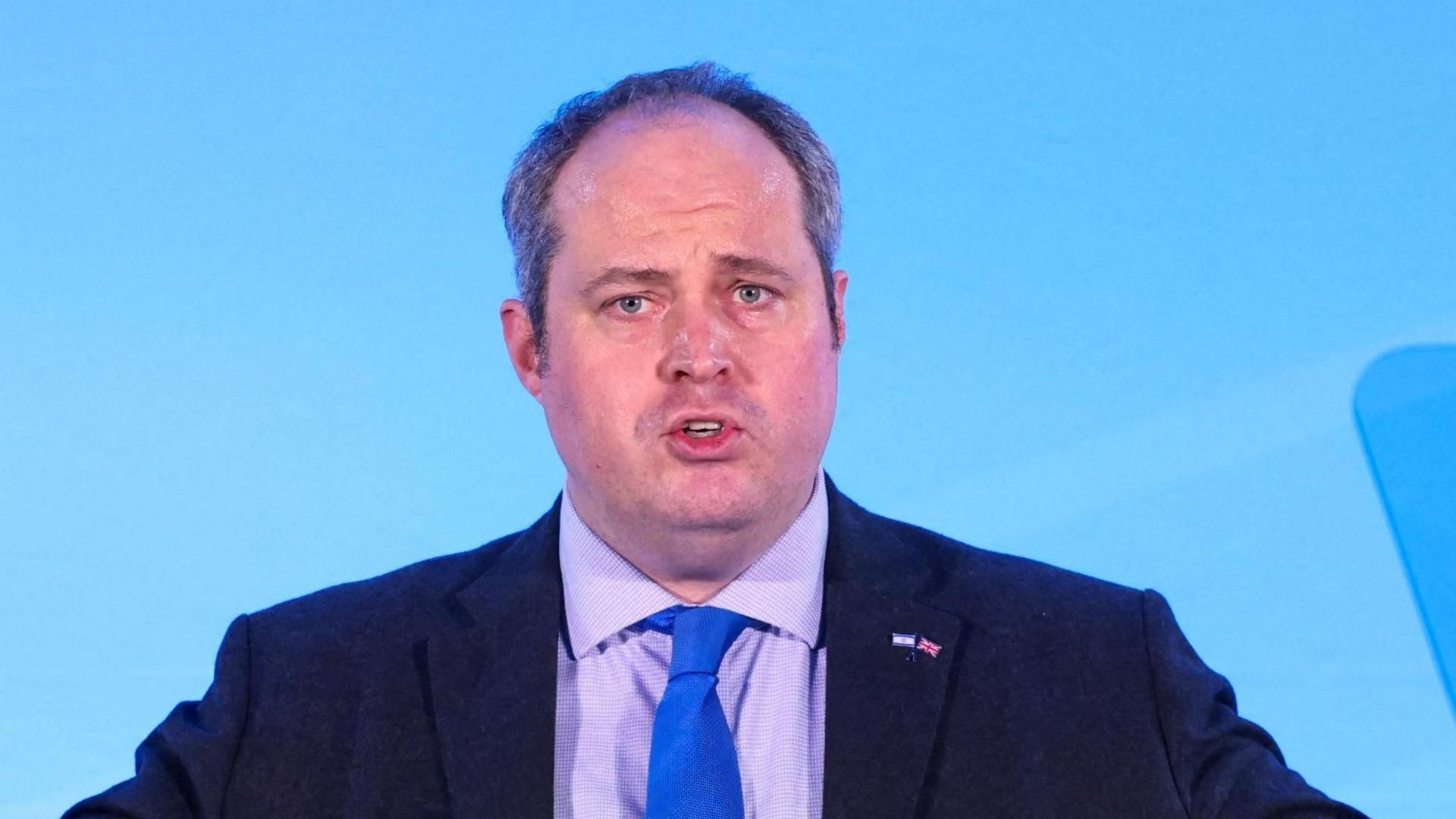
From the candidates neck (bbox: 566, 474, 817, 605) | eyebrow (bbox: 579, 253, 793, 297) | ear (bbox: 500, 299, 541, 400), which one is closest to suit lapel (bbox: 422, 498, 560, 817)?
neck (bbox: 566, 474, 817, 605)

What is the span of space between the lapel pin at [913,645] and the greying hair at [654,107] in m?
0.46

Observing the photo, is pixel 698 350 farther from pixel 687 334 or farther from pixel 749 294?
pixel 749 294

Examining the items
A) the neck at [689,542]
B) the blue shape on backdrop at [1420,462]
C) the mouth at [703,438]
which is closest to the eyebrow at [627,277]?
the mouth at [703,438]

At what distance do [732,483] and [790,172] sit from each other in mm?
530

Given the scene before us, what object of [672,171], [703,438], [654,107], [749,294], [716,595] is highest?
[654,107]

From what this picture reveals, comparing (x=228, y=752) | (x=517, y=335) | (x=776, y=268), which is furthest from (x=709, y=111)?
(x=228, y=752)

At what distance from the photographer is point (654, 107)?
2350 millimetres

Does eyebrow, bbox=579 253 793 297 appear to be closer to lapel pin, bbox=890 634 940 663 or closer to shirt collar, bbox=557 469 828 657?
shirt collar, bbox=557 469 828 657

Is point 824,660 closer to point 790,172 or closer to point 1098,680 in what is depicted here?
point 1098,680

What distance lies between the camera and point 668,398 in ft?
6.93

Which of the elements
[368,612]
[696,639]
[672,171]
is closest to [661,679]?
[696,639]

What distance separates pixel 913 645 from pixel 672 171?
0.79 meters

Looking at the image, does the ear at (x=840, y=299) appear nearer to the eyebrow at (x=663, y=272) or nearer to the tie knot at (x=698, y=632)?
the eyebrow at (x=663, y=272)

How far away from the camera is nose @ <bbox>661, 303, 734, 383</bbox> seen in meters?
2.10
